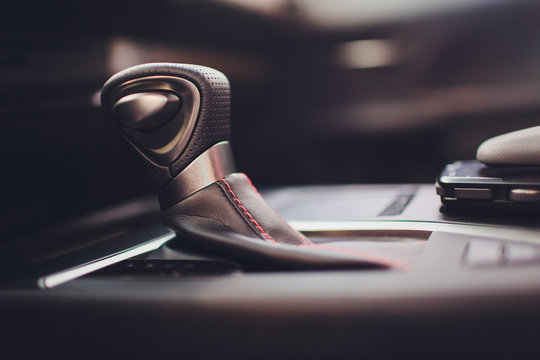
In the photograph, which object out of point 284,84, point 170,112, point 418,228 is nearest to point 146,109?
point 170,112

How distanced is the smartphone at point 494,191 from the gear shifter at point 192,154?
0.63 ft

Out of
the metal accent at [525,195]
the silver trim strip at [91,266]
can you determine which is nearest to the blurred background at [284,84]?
the silver trim strip at [91,266]

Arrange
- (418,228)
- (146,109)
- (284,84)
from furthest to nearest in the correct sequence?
1. (284,84)
2. (418,228)
3. (146,109)

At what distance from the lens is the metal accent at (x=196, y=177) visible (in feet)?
1.42

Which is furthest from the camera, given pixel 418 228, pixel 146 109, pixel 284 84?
pixel 284 84

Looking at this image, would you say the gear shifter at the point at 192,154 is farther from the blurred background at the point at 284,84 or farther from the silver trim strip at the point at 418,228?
the blurred background at the point at 284,84

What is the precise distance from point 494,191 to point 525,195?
3 cm

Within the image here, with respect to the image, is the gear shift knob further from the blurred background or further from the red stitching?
the blurred background

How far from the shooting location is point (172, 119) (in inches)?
16.5

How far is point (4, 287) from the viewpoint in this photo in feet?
1.22

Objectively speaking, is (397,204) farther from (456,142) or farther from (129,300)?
(129,300)

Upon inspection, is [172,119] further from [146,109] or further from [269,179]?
[269,179]

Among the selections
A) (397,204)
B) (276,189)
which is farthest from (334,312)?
(276,189)

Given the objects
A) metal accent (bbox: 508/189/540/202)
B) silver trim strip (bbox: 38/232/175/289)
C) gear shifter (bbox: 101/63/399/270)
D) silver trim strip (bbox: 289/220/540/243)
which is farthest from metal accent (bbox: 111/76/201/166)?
metal accent (bbox: 508/189/540/202)
